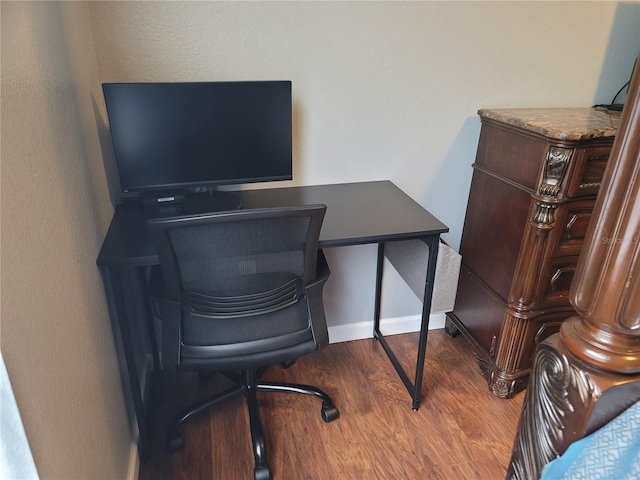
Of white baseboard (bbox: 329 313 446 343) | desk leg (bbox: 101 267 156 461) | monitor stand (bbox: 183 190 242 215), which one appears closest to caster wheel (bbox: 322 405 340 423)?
white baseboard (bbox: 329 313 446 343)

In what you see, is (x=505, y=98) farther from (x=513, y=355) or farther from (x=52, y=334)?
(x=52, y=334)

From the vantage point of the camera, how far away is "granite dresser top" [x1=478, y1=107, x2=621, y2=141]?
4.92 feet

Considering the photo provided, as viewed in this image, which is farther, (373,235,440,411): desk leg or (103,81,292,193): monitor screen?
(373,235,440,411): desk leg

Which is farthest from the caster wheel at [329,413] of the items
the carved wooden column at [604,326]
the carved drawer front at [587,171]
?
the carved drawer front at [587,171]

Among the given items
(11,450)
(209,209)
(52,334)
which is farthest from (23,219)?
(209,209)

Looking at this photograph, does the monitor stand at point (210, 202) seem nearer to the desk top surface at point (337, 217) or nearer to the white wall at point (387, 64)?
the desk top surface at point (337, 217)

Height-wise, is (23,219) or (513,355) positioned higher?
(23,219)

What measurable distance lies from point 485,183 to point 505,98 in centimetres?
37

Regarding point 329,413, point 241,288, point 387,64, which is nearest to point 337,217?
point 241,288

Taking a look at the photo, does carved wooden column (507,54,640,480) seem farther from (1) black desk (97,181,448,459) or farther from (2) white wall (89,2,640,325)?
(2) white wall (89,2,640,325)

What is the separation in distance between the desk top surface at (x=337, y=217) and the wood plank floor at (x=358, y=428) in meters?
0.79

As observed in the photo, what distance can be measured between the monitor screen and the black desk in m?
0.14

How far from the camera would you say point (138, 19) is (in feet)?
4.98

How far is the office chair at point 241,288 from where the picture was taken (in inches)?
46.9
